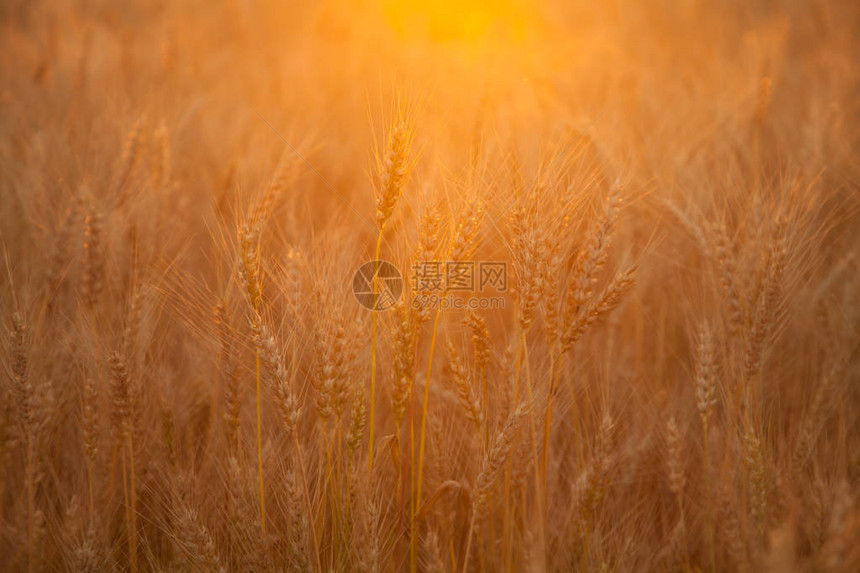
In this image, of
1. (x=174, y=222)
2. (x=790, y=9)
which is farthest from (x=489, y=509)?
(x=790, y=9)

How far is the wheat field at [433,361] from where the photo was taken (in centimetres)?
117

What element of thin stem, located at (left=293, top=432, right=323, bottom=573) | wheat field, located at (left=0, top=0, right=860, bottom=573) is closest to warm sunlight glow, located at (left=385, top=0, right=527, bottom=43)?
wheat field, located at (left=0, top=0, right=860, bottom=573)

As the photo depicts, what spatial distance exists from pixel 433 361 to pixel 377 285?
517mm

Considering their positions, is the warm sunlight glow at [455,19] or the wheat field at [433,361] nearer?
the wheat field at [433,361]

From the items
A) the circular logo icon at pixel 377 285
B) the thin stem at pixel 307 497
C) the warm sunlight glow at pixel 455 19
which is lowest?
the thin stem at pixel 307 497

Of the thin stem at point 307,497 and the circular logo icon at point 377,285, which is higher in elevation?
the circular logo icon at point 377,285

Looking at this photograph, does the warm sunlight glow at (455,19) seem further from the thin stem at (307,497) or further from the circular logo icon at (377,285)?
the thin stem at (307,497)

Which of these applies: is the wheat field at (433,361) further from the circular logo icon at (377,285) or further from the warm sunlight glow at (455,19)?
the warm sunlight glow at (455,19)

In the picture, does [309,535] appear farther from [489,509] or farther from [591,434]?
[591,434]

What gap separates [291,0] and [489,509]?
7.96 meters

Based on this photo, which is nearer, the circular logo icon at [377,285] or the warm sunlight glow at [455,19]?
the circular logo icon at [377,285]

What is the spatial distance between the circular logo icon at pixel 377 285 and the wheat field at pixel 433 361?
1 centimetres

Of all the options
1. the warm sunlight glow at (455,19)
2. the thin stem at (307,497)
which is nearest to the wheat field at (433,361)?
the thin stem at (307,497)

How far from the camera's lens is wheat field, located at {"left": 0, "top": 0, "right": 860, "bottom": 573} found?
3.84 ft
